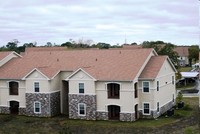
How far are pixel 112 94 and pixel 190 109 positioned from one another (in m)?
11.3

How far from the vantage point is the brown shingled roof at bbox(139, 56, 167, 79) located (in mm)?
40594

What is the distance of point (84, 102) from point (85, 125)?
11.6ft

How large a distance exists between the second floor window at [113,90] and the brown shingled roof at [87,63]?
46.7 inches

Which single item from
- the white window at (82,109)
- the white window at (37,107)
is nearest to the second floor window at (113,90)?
the white window at (82,109)

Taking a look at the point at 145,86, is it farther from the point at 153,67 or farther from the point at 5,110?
the point at 5,110

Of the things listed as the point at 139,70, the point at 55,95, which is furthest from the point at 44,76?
the point at 139,70

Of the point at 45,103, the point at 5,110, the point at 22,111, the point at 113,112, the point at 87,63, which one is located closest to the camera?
the point at 113,112

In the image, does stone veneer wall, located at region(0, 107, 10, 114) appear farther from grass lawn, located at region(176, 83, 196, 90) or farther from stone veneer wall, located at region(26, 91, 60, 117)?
grass lawn, located at region(176, 83, 196, 90)

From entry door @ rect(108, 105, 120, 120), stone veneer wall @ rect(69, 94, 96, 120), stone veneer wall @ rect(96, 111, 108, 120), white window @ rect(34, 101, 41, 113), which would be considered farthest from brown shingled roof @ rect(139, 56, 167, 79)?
white window @ rect(34, 101, 41, 113)

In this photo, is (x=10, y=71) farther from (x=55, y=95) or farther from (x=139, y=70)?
(x=139, y=70)

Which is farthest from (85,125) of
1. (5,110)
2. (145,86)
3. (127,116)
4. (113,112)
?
(5,110)

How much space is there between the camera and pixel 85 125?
124 ft

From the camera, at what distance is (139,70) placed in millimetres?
40406

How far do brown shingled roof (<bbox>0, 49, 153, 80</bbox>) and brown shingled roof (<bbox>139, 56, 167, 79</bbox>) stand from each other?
0.95 meters
